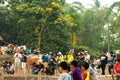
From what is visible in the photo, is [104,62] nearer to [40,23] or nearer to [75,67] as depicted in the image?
[75,67]

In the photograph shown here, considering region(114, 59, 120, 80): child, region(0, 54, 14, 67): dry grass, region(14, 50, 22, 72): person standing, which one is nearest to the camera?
region(114, 59, 120, 80): child

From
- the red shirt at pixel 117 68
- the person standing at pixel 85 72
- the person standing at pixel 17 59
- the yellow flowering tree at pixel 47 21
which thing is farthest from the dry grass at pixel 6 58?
the person standing at pixel 85 72

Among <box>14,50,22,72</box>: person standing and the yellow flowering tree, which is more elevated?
the yellow flowering tree

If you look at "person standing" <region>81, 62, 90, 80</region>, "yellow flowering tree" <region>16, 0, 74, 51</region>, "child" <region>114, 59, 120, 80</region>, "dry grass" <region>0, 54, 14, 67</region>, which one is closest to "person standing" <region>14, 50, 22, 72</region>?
"dry grass" <region>0, 54, 14, 67</region>

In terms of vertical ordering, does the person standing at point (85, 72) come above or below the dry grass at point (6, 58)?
below

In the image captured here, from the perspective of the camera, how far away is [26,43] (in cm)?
3984

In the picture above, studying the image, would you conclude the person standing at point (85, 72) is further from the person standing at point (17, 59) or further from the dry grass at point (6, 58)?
the dry grass at point (6, 58)

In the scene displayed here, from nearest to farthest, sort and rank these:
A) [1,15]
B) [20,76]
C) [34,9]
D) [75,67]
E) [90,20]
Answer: [75,67]
[20,76]
[34,9]
[1,15]
[90,20]

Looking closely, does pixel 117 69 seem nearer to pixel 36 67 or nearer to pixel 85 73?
pixel 85 73

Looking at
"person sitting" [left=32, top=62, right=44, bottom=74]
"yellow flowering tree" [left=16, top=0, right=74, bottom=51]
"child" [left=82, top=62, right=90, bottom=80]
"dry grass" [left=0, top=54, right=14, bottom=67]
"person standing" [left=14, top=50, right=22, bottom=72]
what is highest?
"yellow flowering tree" [left=16, top=0, right=74, bottom=51]

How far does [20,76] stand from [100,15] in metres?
37.0

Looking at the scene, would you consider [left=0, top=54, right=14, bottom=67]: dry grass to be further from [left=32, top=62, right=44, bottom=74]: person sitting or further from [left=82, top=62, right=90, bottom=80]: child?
[left=82, top=62, right=90, bottom=80]: child

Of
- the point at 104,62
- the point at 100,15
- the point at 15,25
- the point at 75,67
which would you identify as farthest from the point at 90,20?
the point at 75,67

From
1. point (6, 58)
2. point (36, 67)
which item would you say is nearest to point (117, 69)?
point (36, 67)
